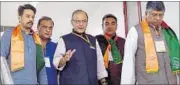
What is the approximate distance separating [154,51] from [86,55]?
521mm

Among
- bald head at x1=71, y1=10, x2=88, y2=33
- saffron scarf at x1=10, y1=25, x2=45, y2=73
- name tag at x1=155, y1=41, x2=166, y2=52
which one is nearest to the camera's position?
saffron scarf at x1=10, y1=25, x2=45, y2=73

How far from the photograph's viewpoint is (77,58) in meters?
2.49

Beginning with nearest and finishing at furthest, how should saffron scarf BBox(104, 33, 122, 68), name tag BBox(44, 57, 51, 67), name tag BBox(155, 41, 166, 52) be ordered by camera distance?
name tag BBox(155, 41, 166, 52), name tag BBox(44, 57, 51, 67), saffron scarf BBox(104, 33, 122, 68)

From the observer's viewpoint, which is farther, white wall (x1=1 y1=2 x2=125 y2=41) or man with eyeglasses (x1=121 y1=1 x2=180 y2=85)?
white wall (x1=1 y1=2 x2=125 y2=41)

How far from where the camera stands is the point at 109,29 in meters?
2.99

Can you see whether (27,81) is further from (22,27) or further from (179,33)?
(179,33)

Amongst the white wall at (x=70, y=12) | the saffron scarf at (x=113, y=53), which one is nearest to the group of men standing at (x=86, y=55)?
the saffron scarf at (x=113, y=53)

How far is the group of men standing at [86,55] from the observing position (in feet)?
7.53

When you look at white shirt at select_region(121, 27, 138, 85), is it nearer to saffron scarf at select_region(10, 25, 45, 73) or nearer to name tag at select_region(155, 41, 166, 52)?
name tag at select_region(155, 41, 166, 52)

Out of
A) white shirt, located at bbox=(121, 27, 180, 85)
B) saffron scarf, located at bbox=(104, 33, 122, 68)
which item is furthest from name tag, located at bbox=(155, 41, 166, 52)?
saffron scarf, located at bbox=(104, 33, 122, 68)

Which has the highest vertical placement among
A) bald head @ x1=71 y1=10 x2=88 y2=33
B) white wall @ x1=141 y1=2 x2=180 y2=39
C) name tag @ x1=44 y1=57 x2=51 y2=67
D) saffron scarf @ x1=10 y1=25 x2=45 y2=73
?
white wall @ x1=141 y1=2 x2=180 y2=39

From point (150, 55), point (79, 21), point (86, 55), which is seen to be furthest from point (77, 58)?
point (150, 55)

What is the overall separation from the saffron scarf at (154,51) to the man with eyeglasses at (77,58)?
437 mm

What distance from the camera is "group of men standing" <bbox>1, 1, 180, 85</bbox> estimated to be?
2295mm
